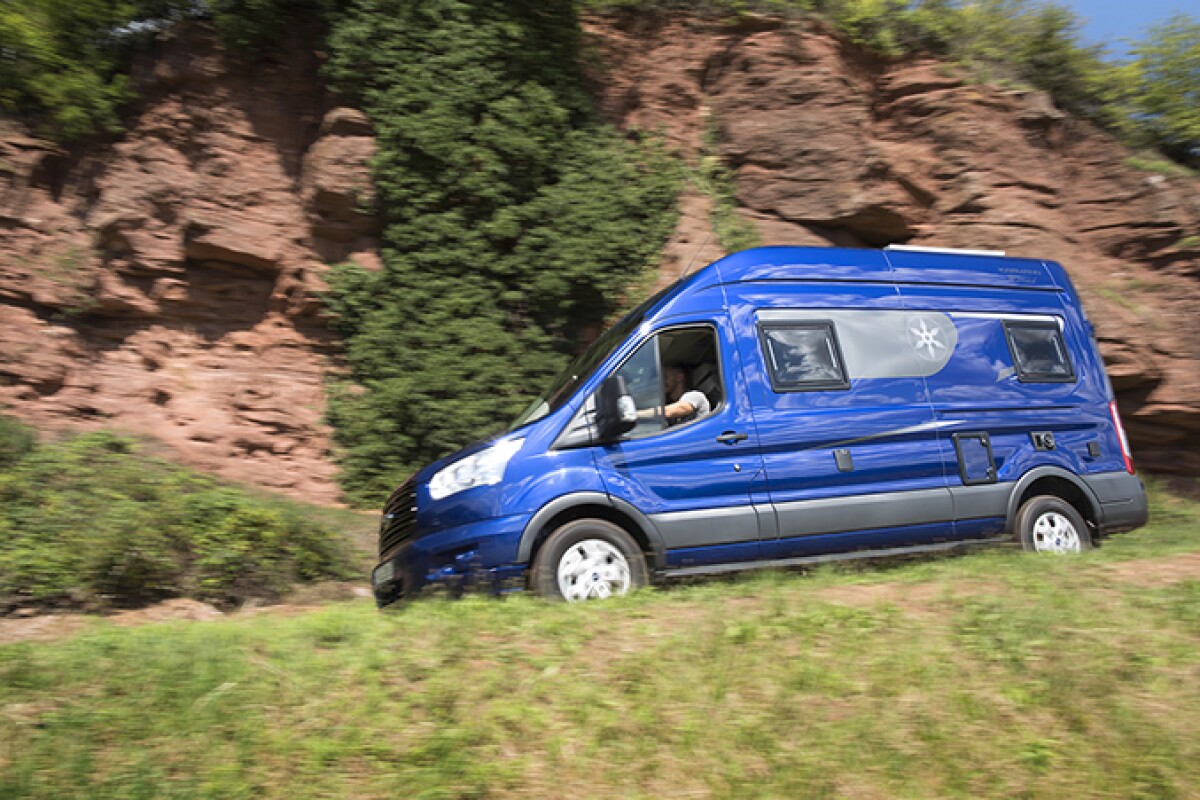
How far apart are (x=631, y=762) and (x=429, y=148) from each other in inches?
363

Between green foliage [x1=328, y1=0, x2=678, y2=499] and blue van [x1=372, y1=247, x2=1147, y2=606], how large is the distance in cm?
400

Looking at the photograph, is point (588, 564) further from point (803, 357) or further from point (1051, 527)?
point (1051, 527)

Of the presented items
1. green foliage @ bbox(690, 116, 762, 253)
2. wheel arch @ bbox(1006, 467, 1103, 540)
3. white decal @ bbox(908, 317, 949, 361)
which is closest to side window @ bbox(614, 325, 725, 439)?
white decal @ bbox(908, 317, 949, 361)

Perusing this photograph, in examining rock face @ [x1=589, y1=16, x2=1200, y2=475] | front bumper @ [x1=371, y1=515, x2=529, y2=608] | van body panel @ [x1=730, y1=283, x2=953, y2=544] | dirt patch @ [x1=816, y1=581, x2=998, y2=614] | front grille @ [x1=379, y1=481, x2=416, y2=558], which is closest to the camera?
dirt patch @ [x1=816, y1=581, x2=998, y2=614]

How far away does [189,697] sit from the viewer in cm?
366

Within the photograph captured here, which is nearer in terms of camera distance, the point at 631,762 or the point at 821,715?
the point at 631,762

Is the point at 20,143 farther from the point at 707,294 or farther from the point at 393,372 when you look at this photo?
the point at 707,294

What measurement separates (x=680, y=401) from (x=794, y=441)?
2.82 ft

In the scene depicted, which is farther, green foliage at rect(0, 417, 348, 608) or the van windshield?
green foliage at rect(0, 417, 348, 608)

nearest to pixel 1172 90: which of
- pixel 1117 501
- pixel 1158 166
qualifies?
pixel 1158 166

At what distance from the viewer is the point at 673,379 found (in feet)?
21.4

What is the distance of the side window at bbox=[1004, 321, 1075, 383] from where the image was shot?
24.2ft

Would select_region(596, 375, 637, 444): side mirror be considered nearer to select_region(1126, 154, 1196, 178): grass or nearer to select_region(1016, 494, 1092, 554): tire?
select_region(1016, 494, 1092, 554): tire

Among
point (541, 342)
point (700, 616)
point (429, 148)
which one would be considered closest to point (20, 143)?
point (429, 148)
